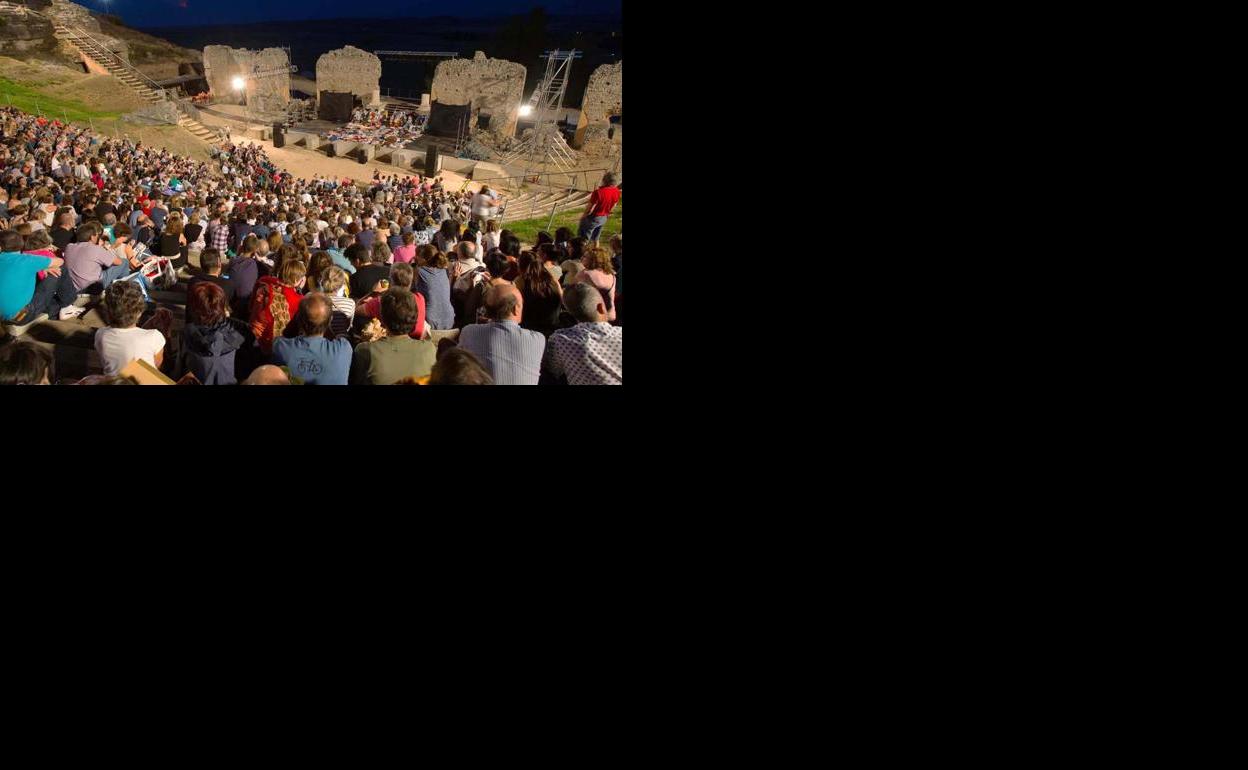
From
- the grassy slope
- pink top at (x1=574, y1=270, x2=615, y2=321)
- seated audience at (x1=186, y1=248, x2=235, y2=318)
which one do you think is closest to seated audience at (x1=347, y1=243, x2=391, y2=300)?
seated audience at (x1=186, y1=248, x2=235, y2=318)

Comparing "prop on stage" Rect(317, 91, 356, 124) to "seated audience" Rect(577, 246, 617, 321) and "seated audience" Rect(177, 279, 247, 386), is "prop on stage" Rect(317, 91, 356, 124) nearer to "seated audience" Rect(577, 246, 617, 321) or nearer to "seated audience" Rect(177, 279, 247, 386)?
"seated audience" Rect(177, 279, 247, 386)

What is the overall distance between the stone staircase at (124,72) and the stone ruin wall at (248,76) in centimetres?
32

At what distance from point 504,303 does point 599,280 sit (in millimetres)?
868

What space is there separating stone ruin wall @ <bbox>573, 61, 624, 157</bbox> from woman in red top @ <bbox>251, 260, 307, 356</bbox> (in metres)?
2.06

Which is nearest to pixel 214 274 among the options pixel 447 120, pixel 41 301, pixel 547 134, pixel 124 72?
pixel 41 301

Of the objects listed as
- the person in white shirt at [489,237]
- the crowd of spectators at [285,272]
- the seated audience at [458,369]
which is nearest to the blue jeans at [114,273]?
the crowd of spectators at [285,272]

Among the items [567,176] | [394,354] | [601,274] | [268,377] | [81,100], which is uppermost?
[81,100]

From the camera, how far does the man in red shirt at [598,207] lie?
4910mm

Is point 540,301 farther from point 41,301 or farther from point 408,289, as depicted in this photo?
point 41,301

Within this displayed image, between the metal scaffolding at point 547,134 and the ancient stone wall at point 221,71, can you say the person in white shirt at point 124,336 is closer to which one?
the ancient stone wall at point 221,71

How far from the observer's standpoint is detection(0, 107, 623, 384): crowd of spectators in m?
3.03

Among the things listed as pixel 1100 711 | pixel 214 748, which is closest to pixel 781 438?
pixel 1100 711

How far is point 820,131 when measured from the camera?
8.84 ft

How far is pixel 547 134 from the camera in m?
5.07
